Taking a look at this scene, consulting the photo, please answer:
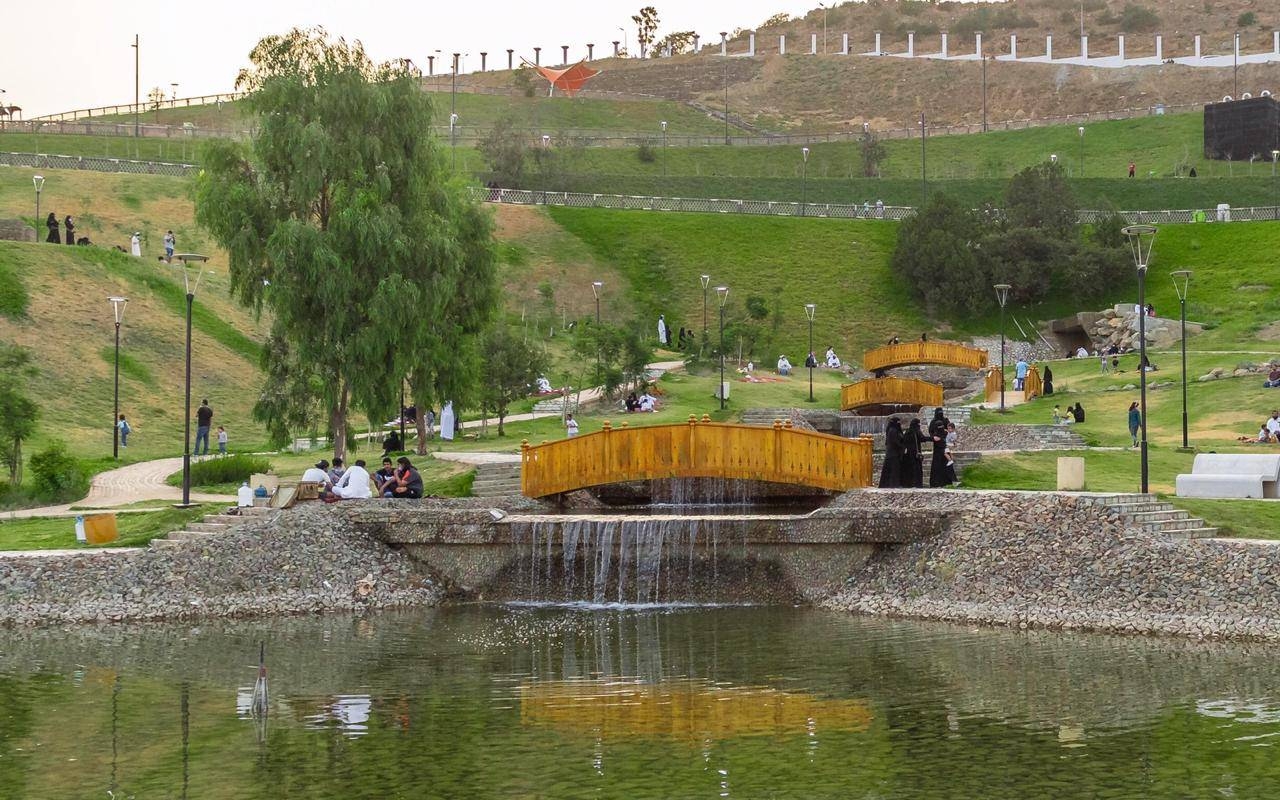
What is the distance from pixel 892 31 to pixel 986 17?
10.4 m

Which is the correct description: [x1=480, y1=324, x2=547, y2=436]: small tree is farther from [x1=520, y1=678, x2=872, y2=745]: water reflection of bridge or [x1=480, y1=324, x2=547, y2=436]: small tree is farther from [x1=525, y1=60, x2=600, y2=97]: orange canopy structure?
[x1=525, y1=60, x2=600, y2=97]: orange canopy structure

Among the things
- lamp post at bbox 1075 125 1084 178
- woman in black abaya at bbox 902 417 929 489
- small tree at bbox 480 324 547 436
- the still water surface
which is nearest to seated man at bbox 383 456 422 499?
the still water surface

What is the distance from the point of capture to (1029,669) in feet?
68.8

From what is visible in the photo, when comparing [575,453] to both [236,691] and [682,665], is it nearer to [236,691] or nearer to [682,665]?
[682,665]

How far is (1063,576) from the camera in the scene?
82.5ft

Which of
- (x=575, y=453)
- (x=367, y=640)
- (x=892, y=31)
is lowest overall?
(x=367, y=640)

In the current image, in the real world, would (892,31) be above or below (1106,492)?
above

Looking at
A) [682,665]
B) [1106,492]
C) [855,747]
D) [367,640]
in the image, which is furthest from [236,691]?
[1106,492]

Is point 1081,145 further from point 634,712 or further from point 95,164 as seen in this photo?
point 634,712

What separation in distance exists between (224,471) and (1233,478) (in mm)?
22125

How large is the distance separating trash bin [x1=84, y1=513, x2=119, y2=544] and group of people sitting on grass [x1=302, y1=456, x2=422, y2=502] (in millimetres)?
3967

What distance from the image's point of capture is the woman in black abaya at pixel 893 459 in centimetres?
3025

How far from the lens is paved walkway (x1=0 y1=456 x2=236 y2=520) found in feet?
107

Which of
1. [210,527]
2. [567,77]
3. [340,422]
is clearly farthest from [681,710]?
[567,77]
